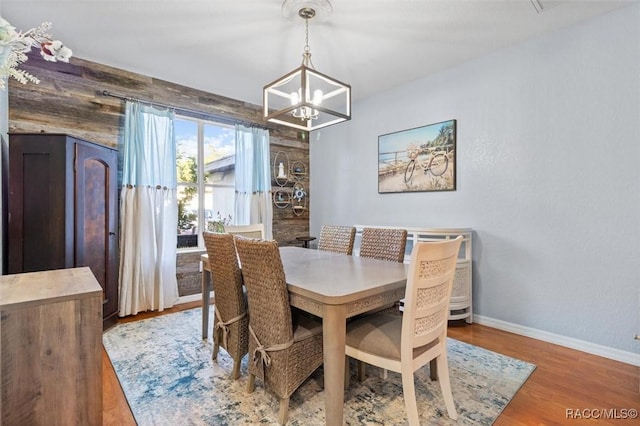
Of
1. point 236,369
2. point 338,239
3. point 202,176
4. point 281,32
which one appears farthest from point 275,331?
point 202,176

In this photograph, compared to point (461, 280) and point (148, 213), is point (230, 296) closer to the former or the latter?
point (148, 213)

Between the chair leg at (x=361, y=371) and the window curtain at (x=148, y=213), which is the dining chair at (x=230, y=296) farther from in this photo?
the window curtain at (x=148, y=213)

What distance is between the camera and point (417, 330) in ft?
4.79

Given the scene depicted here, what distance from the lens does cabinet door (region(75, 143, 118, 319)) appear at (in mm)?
2582

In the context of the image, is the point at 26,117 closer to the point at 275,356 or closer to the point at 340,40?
the point at 340,40

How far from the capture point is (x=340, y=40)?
2.70m

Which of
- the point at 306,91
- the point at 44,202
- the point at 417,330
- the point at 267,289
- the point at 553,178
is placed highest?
the point at 306,91

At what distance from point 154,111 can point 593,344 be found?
474 centimetres

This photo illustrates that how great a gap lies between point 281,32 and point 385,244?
Result: 2.03 meters

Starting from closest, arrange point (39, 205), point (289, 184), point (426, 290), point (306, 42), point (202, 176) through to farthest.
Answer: point (426, 290) < point (39, 205) < point (306, 42) < point (202, 176) < point (289, 184)

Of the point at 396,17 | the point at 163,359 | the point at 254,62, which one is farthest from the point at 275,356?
the point at 254,62

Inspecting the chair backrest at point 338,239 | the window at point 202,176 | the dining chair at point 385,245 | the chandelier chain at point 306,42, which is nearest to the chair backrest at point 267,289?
the dining chair at point 385,245

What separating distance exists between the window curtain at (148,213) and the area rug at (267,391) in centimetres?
84

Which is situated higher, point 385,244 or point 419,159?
point 419,159
